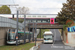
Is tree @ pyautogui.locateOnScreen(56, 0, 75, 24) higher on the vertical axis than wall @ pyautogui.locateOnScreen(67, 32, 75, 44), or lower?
higher

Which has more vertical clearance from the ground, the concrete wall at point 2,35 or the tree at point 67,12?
the tree at point 67,12

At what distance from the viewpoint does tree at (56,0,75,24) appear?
2109 inches

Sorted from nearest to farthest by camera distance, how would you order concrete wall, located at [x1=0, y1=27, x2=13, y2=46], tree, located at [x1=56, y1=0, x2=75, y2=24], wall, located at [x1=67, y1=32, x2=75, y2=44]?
concrete wall, located at [x1=0, y1=27, x2=13, y2=46]
wall, located at [x1=67, y1=32, x2=75, y2=44]
tree, located at [x1=56, y1=0, x2=75, y2=24]

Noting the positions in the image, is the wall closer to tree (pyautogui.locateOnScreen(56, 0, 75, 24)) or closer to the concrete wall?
tree (pyautogui.locateOnScreen(56, 0, 75, 24))

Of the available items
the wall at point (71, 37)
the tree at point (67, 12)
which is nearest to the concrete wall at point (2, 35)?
the wall at point (71, 37)

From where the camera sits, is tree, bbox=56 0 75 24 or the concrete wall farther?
tree, bbox=56 0 75 24

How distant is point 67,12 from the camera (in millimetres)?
53875

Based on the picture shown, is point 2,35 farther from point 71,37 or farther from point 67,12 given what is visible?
point 67,12

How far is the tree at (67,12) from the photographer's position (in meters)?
53.6

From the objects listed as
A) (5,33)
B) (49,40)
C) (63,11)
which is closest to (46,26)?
(63,11)

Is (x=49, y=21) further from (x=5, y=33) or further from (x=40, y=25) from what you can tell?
(x=5, y=33)

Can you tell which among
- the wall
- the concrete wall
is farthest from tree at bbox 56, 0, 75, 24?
the concrete wall

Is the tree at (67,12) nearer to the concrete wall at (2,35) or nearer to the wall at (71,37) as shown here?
the wall at (71,37)

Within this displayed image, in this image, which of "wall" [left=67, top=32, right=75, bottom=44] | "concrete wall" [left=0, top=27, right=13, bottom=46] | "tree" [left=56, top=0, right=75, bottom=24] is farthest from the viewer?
"tree" [left=56, top=0, right=75, bottom=24]
